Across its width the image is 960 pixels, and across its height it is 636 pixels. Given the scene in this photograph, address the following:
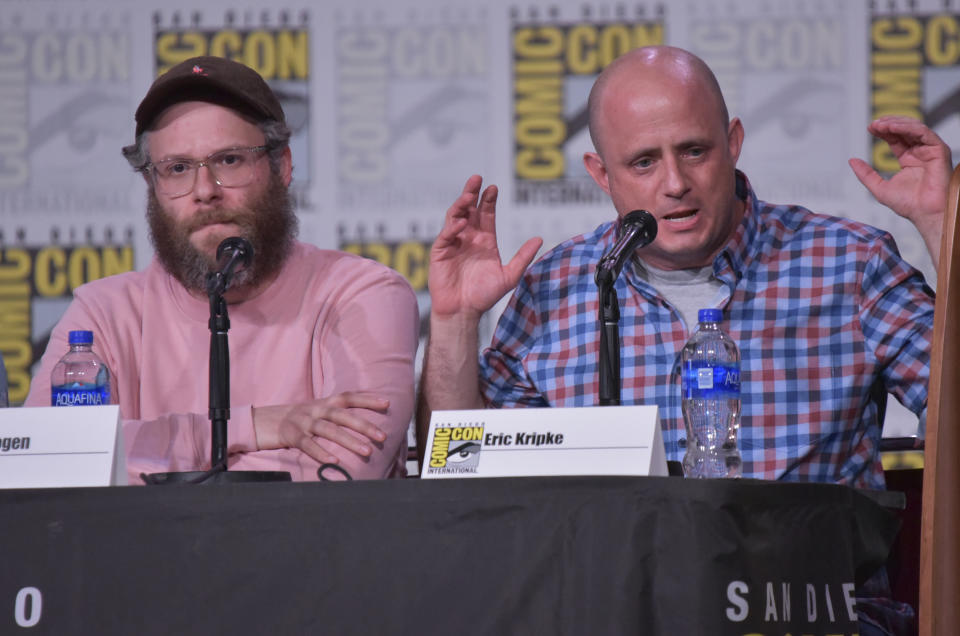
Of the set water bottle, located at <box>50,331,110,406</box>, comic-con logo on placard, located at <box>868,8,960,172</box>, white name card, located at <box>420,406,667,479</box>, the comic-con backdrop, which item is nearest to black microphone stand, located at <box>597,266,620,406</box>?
white name card, located at <box>420,406,667,479</box>

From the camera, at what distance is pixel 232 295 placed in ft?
8.84

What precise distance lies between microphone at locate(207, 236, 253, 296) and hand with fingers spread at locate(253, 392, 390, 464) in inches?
11.8

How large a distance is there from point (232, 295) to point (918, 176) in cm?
140

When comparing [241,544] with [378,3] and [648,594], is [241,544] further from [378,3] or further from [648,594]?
[378,3]

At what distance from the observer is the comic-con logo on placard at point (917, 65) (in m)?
3.63

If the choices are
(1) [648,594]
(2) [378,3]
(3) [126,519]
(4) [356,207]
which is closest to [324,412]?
(3) [126,519]

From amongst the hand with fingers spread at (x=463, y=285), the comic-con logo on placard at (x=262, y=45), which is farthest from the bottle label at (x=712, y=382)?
the comic-con logo on placard at (x=262, y=45)

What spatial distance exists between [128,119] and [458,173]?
1030 mm

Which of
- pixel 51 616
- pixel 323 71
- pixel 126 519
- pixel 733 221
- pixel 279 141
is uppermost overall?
pixel 323 71

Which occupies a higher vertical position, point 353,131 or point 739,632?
point 353,131

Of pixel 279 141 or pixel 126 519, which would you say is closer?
pixel 126 519

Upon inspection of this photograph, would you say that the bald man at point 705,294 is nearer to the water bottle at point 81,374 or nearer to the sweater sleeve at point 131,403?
the sweater sleeve at point 131,403

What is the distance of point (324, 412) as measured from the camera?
85.2 inches

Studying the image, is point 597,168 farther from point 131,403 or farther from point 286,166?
point 131,403
